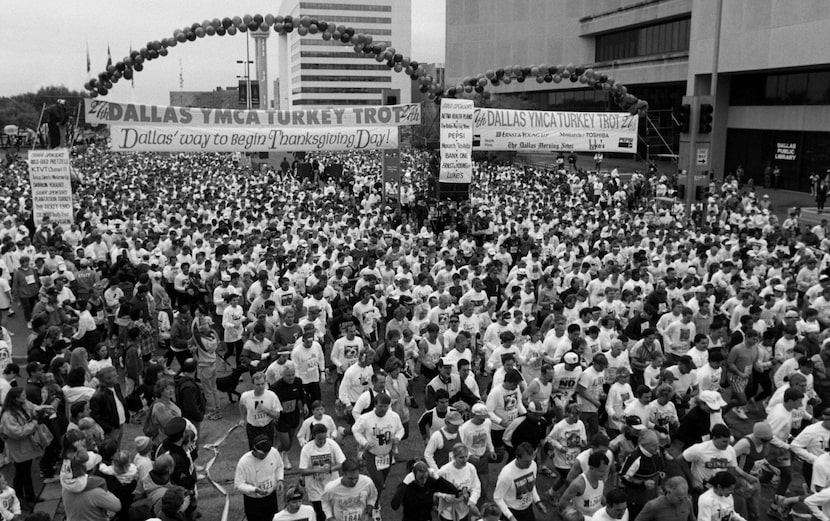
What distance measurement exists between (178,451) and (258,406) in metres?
1.15

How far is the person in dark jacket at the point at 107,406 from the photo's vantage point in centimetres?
733

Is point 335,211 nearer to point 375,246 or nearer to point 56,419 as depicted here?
point 375,246

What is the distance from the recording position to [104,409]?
7.36m

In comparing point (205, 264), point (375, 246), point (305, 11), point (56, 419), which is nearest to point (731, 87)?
point (375, 246)

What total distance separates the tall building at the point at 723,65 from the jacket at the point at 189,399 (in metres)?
16.3

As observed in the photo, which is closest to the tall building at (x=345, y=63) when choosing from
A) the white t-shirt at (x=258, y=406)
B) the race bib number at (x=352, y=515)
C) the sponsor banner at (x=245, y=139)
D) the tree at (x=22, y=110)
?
the tree at (x=22, y=110)

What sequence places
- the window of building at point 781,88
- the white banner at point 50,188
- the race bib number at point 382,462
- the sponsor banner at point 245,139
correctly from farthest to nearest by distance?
the window of building at point 781,88 < the sponsor banner at point 245,139 < the white banner at point 50,188 < the race bib number at point 382,462

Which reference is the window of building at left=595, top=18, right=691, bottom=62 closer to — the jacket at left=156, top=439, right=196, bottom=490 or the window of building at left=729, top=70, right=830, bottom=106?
the window of building at left=729, top=70, right=830, bottom=106

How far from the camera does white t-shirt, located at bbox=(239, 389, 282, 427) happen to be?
7465mm

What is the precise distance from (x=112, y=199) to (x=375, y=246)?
42.1 feet

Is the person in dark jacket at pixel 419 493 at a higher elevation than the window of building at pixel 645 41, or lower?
lower

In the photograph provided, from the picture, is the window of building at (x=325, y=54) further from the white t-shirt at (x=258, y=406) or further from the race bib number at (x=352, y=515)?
the race bib number at (x=352, y=515)

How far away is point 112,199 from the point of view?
24125 mm

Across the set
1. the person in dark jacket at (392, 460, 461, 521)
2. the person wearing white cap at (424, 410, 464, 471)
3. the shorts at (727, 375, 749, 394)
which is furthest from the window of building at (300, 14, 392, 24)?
the person in dark jacket at (392, 460, 461, 521)
